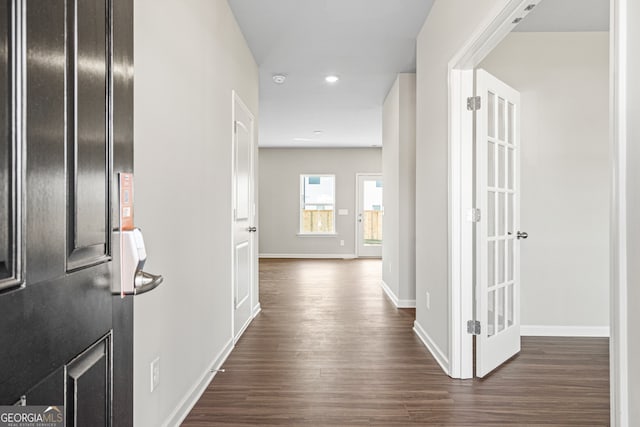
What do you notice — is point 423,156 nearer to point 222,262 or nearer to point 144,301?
point 222,262

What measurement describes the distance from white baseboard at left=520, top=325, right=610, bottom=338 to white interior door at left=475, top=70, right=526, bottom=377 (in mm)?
581

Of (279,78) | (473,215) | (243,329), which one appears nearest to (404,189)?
(279,78)

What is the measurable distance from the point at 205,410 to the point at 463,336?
1571 mm

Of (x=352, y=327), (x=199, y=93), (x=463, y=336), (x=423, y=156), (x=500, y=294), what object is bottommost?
(x=352, y=327)

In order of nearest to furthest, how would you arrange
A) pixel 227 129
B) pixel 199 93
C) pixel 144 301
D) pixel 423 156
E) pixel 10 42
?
pixel 10 42
pixel 144 301
pixel 199 93
pixel 227 129
pixel 423 156

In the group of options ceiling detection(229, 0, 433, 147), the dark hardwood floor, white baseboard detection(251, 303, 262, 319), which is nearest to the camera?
the dark hardwood floor

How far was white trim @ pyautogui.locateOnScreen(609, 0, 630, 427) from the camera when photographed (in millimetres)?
1161

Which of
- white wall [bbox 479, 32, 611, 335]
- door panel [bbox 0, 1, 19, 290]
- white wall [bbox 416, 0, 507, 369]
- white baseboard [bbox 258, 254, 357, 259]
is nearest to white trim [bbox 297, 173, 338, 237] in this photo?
white baseboard [bbox 258, 254, 357, 259]

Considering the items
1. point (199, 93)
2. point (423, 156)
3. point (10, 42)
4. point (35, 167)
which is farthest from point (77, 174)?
point (423, 156)

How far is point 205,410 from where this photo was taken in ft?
7.45

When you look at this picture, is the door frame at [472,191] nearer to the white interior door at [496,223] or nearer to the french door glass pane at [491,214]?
the white interior door at [496,223]

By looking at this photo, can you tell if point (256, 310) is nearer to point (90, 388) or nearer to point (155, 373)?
point (155, 373)

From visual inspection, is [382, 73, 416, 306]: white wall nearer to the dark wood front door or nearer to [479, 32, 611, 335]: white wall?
[479, 32, 611, 335]: white wall

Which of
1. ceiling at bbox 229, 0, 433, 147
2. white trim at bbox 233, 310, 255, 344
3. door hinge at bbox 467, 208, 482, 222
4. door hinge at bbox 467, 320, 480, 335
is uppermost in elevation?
ceiling at bbox 229, 0, 433, 147
